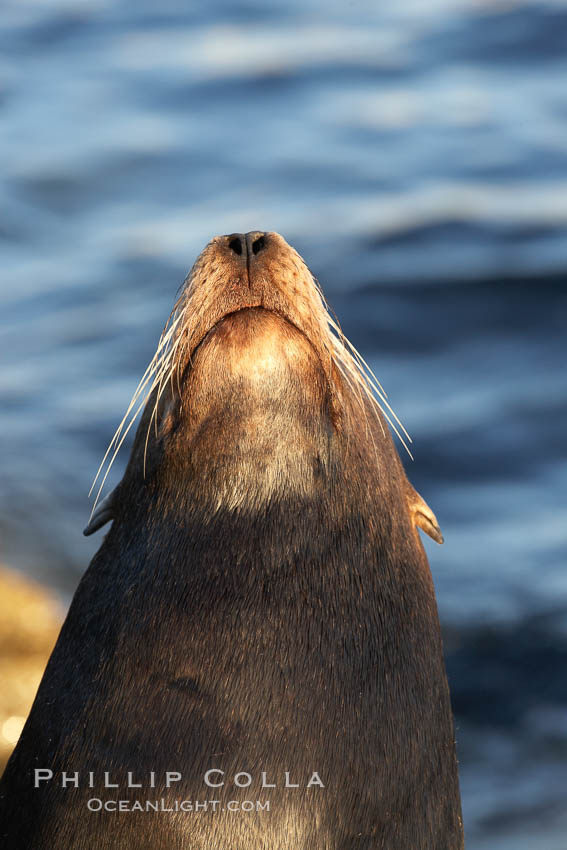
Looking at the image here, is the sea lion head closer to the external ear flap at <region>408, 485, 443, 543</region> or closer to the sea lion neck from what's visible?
the sea lion neck

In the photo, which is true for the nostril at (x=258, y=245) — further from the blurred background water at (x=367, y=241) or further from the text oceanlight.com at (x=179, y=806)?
the blurred background water at (x=367, y=241)

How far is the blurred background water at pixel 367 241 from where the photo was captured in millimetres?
7867

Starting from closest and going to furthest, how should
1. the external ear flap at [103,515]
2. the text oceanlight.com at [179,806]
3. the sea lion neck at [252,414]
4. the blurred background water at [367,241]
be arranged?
the text oceanlight.com at [179,806] < the sea lion neck at [252,414] < the external ear flap at [103,515] < the blurred background water at [367,241]

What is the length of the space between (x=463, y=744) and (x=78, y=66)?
37.6 feet

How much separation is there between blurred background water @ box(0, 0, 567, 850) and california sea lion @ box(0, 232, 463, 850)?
218 centimetres

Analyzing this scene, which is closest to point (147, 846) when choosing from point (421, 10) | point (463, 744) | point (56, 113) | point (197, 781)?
point (197, 781)

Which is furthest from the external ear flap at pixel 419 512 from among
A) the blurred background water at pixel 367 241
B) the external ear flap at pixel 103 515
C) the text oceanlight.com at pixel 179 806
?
the blurred background water at pixel 367 241

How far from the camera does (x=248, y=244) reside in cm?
444

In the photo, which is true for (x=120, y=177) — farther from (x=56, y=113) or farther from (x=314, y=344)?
(x=314, y=344)

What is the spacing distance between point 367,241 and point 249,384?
8.01 metres

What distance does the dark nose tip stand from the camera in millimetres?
4430

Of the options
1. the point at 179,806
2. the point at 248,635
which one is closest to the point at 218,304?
the point at 248,635

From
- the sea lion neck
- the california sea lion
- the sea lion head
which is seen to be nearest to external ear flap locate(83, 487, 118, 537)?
the california sea lion

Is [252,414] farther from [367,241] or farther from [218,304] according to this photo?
[367,241]
